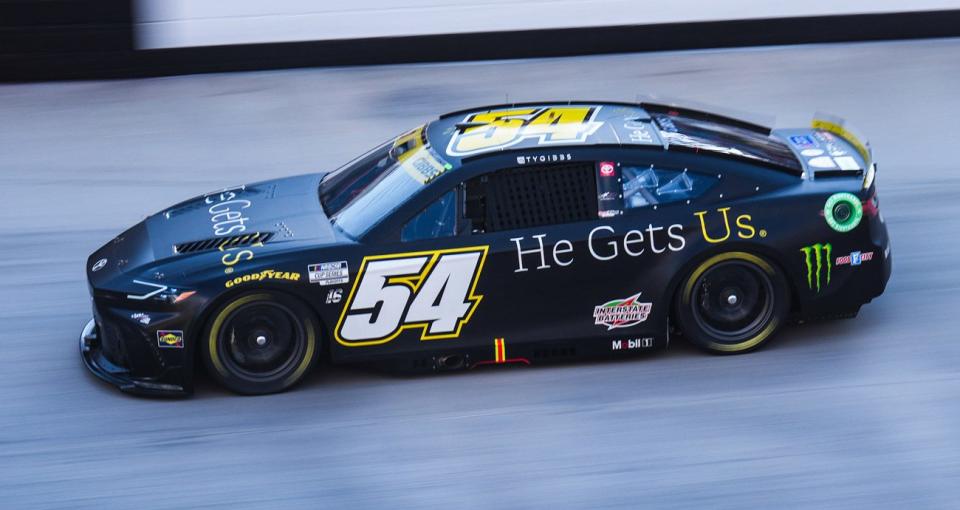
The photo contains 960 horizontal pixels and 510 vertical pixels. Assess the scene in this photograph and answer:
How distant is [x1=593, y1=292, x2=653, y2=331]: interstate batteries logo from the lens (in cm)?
680

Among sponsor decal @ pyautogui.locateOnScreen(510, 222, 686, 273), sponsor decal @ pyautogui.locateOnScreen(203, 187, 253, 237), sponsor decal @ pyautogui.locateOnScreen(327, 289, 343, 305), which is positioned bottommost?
sponsor decal @ pyautogui.locateOnScreen(327, 289, 343, 305)

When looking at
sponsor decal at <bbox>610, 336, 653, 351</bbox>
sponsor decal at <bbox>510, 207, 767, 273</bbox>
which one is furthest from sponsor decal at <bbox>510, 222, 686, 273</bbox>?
sponsor decal at <bbox>610, 336, 653, 351</bbox>

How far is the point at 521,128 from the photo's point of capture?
7.13 metres

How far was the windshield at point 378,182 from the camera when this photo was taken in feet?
22.3

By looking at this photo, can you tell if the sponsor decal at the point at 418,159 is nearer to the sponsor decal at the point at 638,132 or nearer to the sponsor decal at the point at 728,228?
the sponsor decal at the point at 638,132

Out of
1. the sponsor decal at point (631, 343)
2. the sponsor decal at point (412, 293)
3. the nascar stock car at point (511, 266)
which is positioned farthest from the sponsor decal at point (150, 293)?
the sponsor decal at point (631, 343)

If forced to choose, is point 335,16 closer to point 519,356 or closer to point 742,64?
point 742,64

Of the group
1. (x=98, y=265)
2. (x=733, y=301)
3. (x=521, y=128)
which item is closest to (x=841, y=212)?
(x=733, y=301)

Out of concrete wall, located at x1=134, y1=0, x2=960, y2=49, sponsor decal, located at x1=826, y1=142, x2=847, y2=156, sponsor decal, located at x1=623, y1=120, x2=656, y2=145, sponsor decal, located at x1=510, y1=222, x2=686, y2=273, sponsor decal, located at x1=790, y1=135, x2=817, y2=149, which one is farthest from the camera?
concrete wall, located at x1=134, y1=0, x2=960, y2=49

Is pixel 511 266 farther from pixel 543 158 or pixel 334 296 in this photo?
pixel 334 296

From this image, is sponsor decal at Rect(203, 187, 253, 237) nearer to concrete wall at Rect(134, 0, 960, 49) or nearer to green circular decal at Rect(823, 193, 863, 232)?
green circular decal at Rect(823, 193, 863, 232)

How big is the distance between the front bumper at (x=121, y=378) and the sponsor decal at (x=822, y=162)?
3.75m

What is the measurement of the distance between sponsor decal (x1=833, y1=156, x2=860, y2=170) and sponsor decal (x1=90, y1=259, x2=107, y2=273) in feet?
13.9

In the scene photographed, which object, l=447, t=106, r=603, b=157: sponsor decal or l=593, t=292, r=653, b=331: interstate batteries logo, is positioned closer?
l=593, t=292, r=653, b=331: interstate batteries logo
